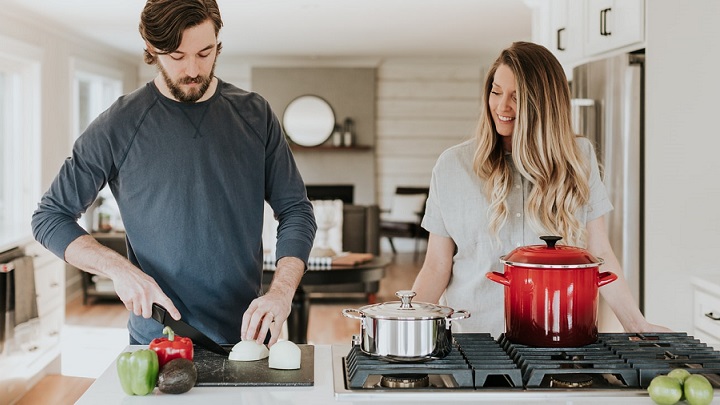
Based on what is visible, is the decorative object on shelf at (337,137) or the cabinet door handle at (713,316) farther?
the decorative object on shelf at (337,137)

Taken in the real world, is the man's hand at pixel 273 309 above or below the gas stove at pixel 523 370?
above

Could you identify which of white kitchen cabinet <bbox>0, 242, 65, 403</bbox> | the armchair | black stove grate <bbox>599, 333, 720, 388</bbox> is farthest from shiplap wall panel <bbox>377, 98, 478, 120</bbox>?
black stove grate <bbox>599, 333, 720, 388</bbox>

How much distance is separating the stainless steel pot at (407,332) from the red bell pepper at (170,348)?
1.10 ft

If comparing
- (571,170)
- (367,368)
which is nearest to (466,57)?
(571,170)

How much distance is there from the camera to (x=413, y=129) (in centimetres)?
1112

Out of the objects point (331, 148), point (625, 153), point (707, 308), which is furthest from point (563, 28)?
point (331, 148)

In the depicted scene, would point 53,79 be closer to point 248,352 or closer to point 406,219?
point 406,219

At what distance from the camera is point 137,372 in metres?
1.42

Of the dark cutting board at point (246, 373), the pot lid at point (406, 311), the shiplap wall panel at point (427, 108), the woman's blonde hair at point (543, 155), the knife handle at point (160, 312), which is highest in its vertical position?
the shiplap wall panel at point (427, 108)

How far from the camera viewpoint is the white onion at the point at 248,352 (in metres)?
1.65

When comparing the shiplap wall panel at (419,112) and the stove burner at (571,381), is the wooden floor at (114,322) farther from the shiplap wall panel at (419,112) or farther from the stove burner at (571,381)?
the stove burner at (571,381)

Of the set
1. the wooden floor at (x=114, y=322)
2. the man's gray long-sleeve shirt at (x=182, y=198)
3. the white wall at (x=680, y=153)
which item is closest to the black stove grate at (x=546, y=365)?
the man's gray long-sleeve shirt at (x=182, y=198)

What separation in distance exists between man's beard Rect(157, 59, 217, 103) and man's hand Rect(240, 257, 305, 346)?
46cm

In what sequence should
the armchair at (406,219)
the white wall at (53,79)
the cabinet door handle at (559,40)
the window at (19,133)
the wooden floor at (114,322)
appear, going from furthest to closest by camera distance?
1. the armchair at (406,219)
2. the white wall at (53,79)
3. the window at (19,133)
4. the wooden floor at (114,322)
5. the cabinet door handle at (559,40)
